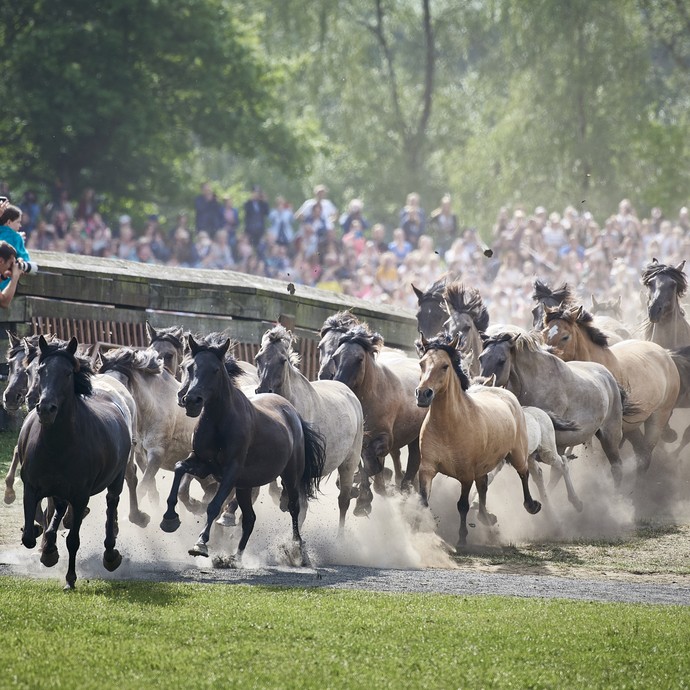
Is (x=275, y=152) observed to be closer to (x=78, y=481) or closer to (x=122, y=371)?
(x=122, y=371)

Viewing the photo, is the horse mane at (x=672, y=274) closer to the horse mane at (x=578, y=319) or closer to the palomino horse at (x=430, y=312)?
the horse mane at (x=578, y=319)

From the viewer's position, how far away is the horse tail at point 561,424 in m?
16.5

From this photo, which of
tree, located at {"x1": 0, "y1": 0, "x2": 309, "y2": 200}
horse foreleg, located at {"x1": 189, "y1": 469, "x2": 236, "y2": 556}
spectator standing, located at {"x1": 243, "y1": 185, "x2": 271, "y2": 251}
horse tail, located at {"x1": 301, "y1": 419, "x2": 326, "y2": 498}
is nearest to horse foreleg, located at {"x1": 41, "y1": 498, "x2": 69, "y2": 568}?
horse foreleg, located at {"x1": 189, "y1": 469, "x2": 236, "y2": 556}

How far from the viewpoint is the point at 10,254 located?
14273 mm

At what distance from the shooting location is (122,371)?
1448 cm

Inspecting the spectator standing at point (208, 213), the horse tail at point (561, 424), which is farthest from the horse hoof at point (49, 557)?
the spectator standing at point (208, 213)

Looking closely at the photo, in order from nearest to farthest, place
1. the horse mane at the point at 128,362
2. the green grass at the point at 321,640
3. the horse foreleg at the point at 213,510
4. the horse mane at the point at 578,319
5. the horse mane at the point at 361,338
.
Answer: the green grass at the point at 321,640
the horse foreleg at the point at 213,510
the horse mane at the point at 128,362
the horse mane at the point at 361,338
the horse mane at the point at 578,319

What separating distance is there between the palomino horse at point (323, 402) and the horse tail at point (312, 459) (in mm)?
568

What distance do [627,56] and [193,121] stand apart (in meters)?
12.4

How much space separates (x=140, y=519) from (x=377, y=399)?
3.35 metres

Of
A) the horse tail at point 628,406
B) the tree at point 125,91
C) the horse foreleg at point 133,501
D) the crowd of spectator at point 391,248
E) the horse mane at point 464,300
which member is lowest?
the horse foreleg at point 133,501

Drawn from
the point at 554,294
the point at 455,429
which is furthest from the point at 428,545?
the point at 554,294

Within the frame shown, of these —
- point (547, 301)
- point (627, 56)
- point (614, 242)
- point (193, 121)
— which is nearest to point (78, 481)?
point (547, 301)

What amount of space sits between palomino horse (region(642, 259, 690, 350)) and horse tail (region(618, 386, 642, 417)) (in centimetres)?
212
